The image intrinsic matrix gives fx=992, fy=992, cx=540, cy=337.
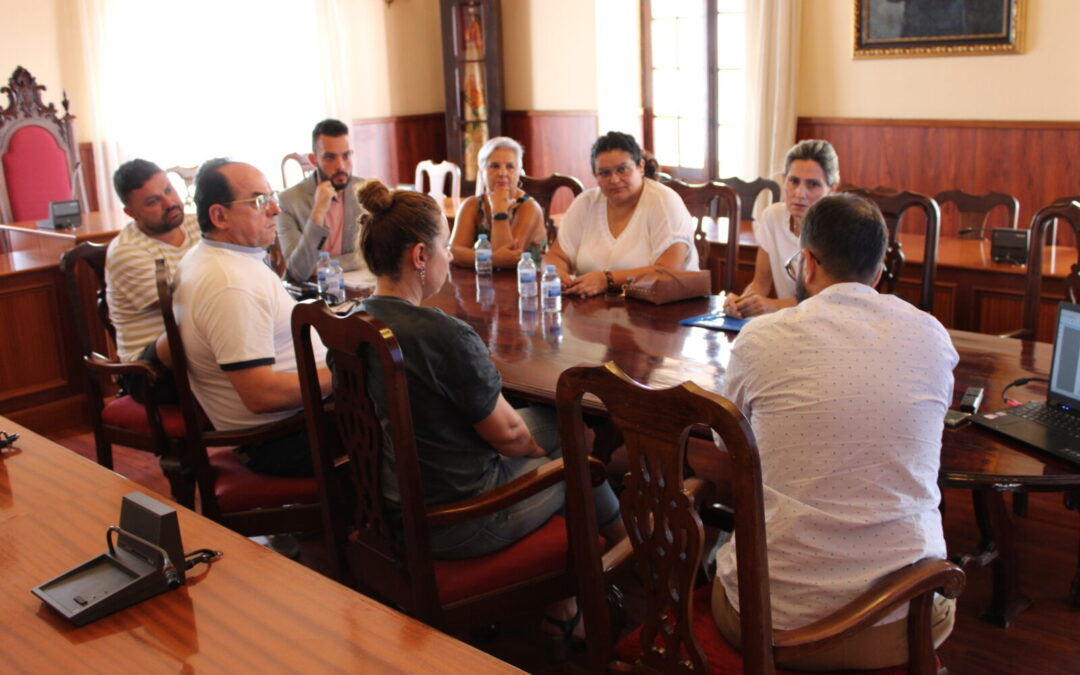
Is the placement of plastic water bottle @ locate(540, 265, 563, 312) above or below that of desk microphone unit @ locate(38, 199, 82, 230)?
below

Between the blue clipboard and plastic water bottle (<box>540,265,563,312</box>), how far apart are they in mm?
432

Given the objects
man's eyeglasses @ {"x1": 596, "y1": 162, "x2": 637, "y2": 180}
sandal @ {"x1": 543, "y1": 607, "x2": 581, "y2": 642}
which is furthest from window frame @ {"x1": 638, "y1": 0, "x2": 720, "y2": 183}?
sandal @ {"x1": 543, "y1": 607, "x2": 581, "y2": 642}

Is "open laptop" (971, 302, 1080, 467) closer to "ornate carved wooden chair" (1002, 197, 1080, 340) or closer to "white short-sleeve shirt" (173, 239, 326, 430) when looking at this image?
"ornate carved wooden chair" (1002, 197, 1080, 340)

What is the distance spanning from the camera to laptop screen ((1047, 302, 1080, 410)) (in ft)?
6.72

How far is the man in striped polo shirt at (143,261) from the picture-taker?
2871mm

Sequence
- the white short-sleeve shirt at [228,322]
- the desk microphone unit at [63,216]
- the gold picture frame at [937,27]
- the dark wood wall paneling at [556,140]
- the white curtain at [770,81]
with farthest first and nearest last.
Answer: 1. the dark wood wall paneling at [556,140]
2. the white curtain at [770,81]
3. the gold picture frame at [937,27]
4. the desk microphone unit at [63,216]
5. the white short-sleeve shirt at [228,322]

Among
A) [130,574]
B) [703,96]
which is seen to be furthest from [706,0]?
[130,574]

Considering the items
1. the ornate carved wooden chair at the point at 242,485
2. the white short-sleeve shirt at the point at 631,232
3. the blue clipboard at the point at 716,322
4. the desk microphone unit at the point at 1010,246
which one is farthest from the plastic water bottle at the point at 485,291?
the desk microphone unit at the point at 1010,246

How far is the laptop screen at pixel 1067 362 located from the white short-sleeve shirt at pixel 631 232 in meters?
1.51

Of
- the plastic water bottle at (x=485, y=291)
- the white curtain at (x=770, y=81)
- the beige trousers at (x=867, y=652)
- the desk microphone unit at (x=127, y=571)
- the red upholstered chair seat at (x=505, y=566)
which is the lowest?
the red upholstered chair seat at (x=505, y=566)

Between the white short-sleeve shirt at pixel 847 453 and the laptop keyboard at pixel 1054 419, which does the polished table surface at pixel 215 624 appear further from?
the laptop keyboard at pixel 1054 419

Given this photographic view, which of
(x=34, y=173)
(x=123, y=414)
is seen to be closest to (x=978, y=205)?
(x=123, y=414)

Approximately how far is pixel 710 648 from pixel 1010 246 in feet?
9.76

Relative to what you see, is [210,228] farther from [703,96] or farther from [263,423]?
[703,96]
